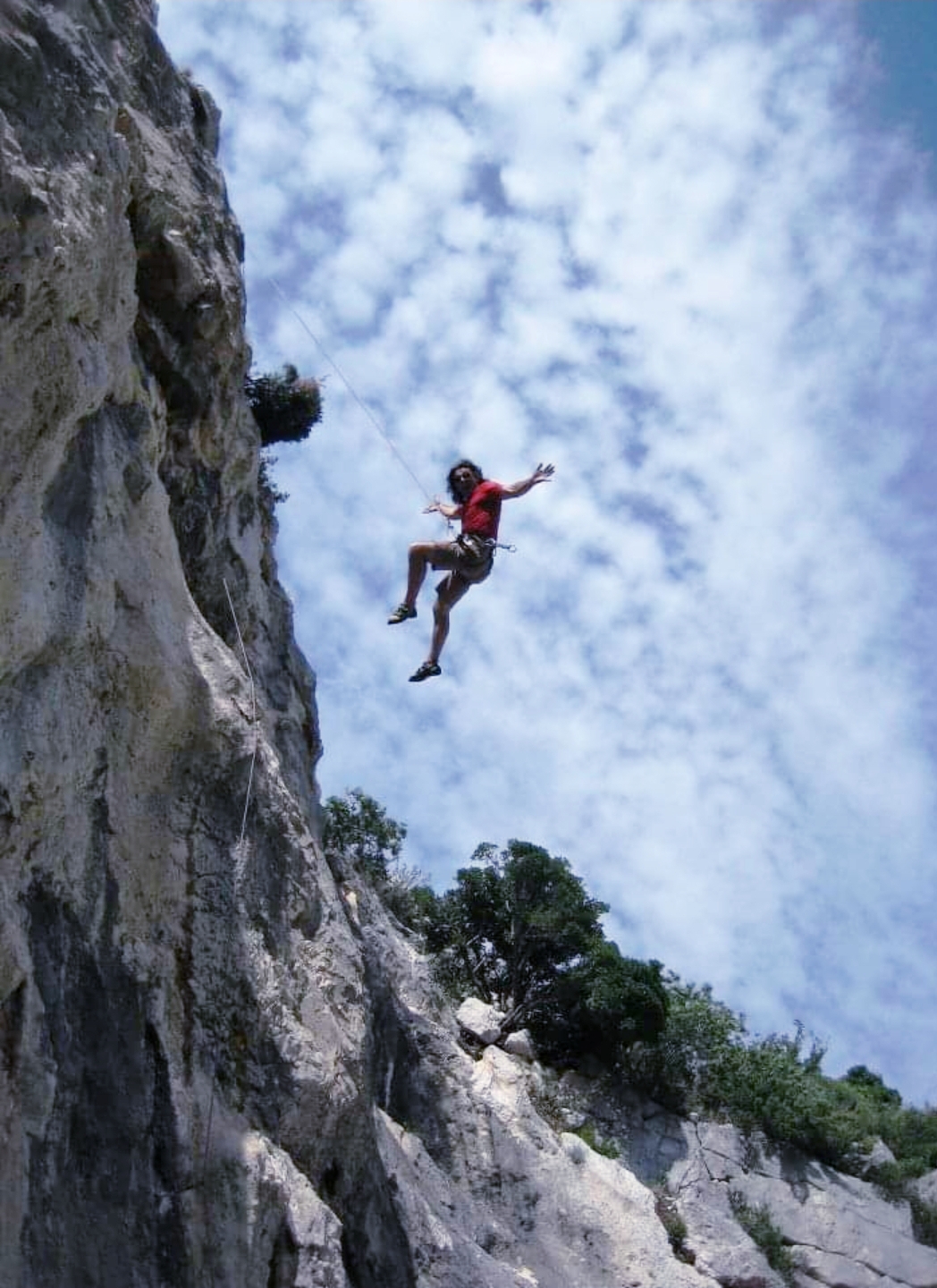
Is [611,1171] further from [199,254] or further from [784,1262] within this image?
[199,254]

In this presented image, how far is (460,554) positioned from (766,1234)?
10.1 metres

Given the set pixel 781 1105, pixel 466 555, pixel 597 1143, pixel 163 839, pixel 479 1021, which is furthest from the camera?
pixel 781 1105

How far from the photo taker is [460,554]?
12.6 m

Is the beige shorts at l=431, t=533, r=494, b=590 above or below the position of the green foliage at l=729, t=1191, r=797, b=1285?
above

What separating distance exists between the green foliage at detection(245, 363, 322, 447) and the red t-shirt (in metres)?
4.49

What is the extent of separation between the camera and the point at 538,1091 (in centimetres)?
1741

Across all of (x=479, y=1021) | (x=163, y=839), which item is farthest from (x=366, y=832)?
(x=163, y=839)

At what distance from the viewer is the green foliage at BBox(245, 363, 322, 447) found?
16953 mm

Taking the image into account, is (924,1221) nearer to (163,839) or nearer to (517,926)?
(517,926)

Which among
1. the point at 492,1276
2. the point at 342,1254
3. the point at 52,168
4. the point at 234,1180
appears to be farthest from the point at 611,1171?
the point at 52,168

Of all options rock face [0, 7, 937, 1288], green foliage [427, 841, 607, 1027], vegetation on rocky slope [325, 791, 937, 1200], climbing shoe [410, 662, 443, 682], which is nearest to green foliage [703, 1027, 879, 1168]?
vegetation on rocky slope [325, 791, 937, 1200]

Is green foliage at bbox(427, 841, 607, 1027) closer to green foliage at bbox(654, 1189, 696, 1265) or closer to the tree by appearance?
the tree

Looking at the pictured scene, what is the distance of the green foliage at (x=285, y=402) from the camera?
17.0m

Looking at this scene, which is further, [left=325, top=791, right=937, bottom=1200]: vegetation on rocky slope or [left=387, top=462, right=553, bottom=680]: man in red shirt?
[left=325, top=791, right=937, bottom=1200]: vegetation on rocky slope
